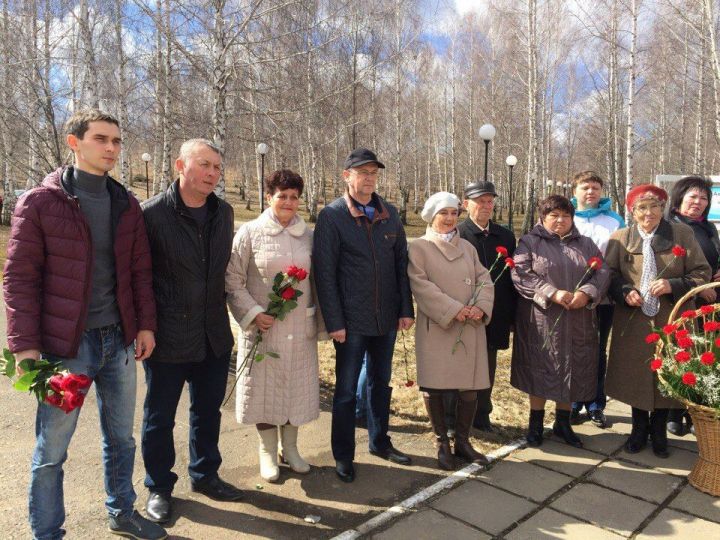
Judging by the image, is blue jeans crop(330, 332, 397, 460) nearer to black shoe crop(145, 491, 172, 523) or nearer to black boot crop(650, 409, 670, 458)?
black shoe crop(145, 491, 172, 523)

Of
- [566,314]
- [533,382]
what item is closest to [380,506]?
[533,382]

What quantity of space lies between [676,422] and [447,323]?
2.27 meters

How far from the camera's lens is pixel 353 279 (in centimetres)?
334

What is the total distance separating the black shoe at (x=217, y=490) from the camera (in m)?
3.05

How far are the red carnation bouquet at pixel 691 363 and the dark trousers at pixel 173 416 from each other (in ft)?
8.69

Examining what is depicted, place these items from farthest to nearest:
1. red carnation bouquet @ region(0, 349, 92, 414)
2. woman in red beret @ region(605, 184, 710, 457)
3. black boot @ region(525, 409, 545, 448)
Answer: black boot @ region(525, 409, 545, 448) → woman in red beret @ region(605, 184, 710, 457) → red carnation bouquet @ region(0, 349, 92, 414)

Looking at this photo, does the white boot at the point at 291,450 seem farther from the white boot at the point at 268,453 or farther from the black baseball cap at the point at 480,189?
the black baseball cap at the point at 480,189

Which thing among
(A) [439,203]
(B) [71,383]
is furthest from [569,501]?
(B) [71,383]

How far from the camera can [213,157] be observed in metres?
2.84

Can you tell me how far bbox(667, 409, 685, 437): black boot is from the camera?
13.8 ft

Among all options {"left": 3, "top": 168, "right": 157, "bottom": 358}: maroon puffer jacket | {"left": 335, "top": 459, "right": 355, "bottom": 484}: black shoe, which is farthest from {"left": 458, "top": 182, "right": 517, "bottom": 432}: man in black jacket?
{"left": 3, "top": 168, "right": 157, "bottom": 358}: maroon puffer jacket

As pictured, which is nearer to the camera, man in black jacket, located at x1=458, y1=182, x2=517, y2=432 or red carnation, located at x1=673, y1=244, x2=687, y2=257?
red carnation, located at x1=673, y1=244, x2=687, y2=257

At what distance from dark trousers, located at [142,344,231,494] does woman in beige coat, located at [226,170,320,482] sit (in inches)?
9.7

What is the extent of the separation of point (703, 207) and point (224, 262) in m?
3.70
